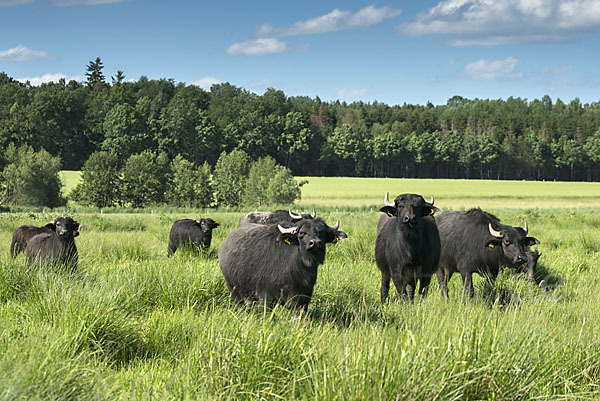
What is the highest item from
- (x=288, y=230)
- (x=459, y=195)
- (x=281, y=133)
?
(x=281, y=133)

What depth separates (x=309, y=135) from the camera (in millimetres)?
120188

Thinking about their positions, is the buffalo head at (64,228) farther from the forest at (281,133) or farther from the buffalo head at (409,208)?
the forest at (281,133)

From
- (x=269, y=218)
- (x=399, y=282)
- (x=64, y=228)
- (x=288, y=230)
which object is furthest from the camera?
(x=269, y=218)

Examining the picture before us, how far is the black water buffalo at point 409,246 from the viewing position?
28.0ft

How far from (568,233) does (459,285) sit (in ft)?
40.3

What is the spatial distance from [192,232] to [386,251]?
7.44 m

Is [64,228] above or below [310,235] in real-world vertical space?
below

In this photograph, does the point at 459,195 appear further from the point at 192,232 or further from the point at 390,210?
the point at 390,210

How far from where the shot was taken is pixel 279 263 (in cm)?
734

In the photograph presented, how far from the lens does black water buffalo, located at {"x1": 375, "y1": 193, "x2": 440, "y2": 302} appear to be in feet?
28.0

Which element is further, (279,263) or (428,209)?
(428,209)

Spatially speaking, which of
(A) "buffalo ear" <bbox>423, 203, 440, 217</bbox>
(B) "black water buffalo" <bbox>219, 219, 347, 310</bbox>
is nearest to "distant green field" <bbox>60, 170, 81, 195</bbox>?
(B) "black water buffalo" <bbox>219, 219, 347, 310</bbox>

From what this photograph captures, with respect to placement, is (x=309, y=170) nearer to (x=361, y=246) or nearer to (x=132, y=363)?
(x=361, y=246)

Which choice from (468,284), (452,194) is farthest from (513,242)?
(452,194)
